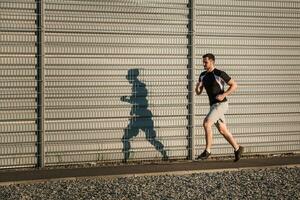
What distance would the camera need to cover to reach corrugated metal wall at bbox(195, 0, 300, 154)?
12281 mm

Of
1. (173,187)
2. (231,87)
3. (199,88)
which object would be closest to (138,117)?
(199,88)

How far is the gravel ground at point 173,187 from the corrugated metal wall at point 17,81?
1549mm

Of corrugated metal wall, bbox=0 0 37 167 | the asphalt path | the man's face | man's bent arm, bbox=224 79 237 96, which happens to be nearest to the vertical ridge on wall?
corrugated metal wall, bbox=0 0 37 167

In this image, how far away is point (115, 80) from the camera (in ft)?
38.5

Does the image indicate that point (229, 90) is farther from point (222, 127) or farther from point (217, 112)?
point (222, 127)

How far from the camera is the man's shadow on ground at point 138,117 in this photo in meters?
11.8

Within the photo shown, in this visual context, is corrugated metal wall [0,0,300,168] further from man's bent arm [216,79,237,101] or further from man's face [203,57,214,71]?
man's bent arm [216,79,237,101]

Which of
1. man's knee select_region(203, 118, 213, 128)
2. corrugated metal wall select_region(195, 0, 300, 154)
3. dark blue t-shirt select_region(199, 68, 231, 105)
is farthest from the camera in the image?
corrugated metal wall select_region(195, 0, 300, 154)

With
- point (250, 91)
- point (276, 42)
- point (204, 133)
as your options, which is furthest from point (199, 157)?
point (276, 42)

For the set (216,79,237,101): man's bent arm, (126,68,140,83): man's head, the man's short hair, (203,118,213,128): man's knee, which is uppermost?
the man's short hair

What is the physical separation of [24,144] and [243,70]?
3920 millimetres

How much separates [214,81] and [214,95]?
219 mm

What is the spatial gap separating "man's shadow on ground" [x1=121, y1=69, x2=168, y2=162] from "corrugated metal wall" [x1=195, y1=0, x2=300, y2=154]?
0.79 meters

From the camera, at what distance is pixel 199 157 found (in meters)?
11.6
